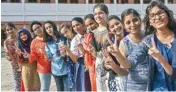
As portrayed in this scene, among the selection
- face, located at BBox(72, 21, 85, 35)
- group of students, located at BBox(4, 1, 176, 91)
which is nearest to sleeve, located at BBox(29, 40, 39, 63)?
group of students, located at BBox(4, 1, 176, 91)

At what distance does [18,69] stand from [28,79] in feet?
0.83

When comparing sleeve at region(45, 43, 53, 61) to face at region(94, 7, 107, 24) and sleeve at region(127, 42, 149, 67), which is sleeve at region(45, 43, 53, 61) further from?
sleeve at region(127, 42, 149, 67)

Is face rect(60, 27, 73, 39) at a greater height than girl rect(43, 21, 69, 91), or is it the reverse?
face rect(60, 27, 73, 39)

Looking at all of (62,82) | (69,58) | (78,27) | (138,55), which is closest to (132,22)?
(138,55)

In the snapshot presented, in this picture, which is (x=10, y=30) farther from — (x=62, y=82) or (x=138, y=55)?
(x=138, y=55)

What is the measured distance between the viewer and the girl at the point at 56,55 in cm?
471

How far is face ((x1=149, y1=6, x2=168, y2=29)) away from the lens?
247cm

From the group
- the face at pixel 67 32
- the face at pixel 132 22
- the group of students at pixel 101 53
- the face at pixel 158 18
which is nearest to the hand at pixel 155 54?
the group of students at pixel 101 53

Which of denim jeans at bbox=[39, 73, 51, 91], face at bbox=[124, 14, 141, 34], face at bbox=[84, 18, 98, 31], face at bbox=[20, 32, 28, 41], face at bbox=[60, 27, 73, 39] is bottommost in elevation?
denim jeans at bbox=[39, 73, 51, 91]

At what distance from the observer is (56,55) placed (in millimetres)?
4727

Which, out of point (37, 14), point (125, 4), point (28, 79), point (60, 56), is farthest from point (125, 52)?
point (125, 4)

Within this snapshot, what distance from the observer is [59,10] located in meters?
23.4

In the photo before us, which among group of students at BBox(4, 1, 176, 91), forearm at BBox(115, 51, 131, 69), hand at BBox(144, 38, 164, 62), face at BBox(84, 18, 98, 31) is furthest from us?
face at BBox(84, 18, 98, 31)

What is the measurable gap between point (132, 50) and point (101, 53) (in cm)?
88
